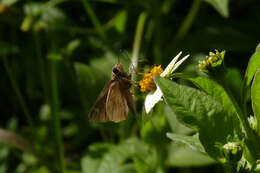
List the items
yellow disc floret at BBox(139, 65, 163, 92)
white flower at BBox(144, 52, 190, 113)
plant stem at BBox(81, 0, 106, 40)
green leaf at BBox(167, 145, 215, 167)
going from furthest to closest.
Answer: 1. plant stem at BBox(81, 0, 106, 40)
2. green leaf at BBox(167, 145, 215, 167)
3. yellow disc floret at BBox(139, 65, 163, 92)
4. white flower at BBox(144, 52, 190, 113)

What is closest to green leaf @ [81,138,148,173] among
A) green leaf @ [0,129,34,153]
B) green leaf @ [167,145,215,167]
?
green leaf @ [167,145,215,167]

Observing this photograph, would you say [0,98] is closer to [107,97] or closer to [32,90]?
[32,90]

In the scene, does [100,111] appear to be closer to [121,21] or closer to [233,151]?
[233,151]

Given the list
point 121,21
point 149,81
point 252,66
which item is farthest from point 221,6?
point 121,21

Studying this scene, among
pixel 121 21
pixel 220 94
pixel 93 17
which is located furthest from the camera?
pixel 121 21

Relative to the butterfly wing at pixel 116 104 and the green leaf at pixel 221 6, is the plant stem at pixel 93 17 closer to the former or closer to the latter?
the green leaf at pixel 221 6

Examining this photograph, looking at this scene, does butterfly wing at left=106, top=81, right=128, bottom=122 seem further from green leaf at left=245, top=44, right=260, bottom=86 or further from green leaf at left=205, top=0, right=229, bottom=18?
green leaf at left=205, top=0, right=229, bottom=18
